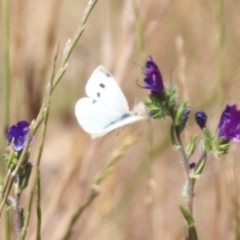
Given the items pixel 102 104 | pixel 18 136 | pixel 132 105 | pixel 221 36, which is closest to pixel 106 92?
pixel 102 104

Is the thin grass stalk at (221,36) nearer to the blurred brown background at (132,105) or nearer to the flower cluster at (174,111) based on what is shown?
the blurred brown background at (132,105)

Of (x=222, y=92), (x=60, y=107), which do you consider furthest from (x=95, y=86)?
(x=60, y=107)

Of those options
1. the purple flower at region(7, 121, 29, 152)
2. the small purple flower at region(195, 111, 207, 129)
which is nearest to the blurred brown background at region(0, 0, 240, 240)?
the small purple flower at region(195, 111, 207, 129)

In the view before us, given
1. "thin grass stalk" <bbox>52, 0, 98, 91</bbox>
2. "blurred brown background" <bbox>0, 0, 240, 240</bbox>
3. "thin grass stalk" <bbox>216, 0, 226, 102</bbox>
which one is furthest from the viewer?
"blurred brown background" <bbox>0, 0, 240, 240</bbox>

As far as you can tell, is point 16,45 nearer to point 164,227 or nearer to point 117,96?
point 117,96

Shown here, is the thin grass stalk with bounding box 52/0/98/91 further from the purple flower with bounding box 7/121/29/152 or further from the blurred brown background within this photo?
the blurred brown background

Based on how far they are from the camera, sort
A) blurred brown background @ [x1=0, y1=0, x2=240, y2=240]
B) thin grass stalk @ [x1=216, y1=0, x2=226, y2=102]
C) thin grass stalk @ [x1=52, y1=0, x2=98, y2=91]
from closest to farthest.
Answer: thin grass stalk @ [x1=52, y1=0, x2=98, y2=91] → thin grass stalk @ [x1=216, y1=0, x2=226, y2=102] → blurred brown background @ [x1=0, y1=0, x2=240, y2=240]

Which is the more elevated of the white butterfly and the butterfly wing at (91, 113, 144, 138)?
the white butterfly

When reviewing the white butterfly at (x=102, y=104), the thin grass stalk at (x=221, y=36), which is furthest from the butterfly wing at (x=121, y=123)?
the thin grass stalk at (x=221, y=36)
